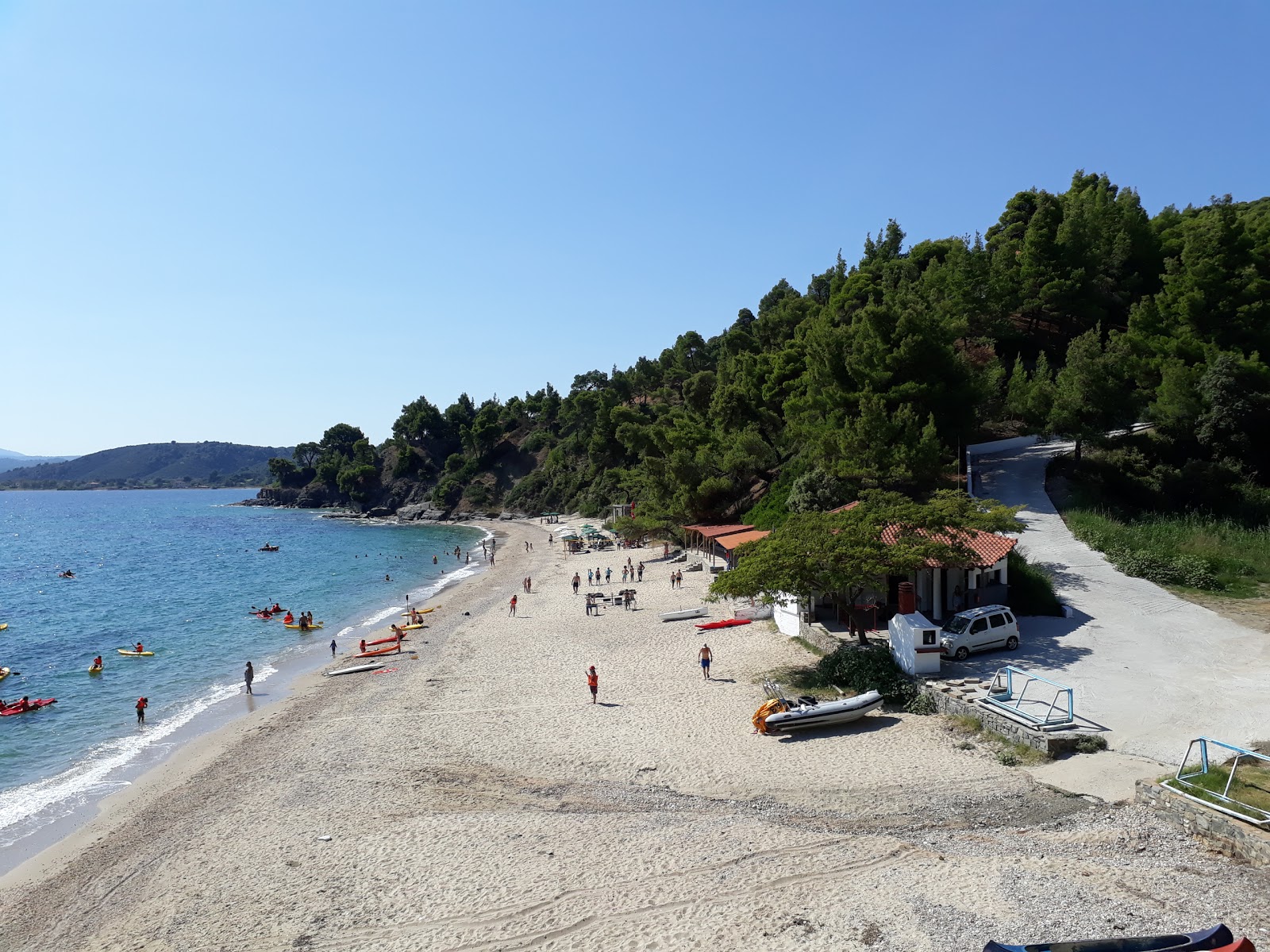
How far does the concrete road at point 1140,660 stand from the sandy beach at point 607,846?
3.02 m

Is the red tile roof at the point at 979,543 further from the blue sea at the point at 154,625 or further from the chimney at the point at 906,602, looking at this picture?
the blue sea at the point at 154,625

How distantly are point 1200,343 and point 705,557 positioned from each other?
25.1 metres

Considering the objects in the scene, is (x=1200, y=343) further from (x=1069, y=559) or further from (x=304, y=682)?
(x=304, y=682)

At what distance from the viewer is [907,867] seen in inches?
393

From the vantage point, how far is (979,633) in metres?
Answer: 17.9

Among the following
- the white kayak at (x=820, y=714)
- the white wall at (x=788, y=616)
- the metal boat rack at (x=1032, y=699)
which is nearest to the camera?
the metal boat rack at (x=1032, y=699)

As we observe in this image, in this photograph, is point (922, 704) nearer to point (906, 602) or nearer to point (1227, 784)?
point (906, 602)

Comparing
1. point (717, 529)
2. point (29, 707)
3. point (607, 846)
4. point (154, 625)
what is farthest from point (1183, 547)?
point (154, 625)

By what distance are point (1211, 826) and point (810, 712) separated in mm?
6983

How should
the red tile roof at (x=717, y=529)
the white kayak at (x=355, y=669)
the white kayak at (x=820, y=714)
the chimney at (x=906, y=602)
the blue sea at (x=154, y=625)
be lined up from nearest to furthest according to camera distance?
1. the white kayak at (x=820, y=714)
2. the chimney at (x=906, y=602)
3. the blue sea at (x=154, y=625)
4. the white kayak at (x=355, y=669)
5. the red tile roof at (x=717, y=529)

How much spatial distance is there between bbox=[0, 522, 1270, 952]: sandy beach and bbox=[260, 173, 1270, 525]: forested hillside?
1577cm

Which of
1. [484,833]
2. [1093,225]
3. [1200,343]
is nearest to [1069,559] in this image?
[1200,343]

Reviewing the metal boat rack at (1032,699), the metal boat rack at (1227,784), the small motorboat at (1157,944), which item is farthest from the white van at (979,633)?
the small motorboat at (1157,944)

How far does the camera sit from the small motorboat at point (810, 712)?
15.5 meters
